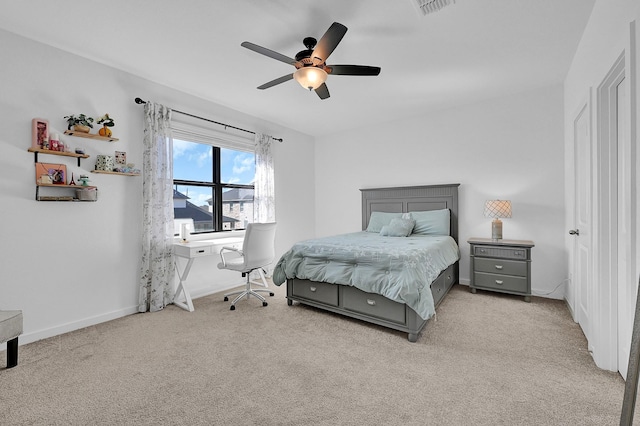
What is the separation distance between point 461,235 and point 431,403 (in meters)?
3.06

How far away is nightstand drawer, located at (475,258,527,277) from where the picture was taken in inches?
135

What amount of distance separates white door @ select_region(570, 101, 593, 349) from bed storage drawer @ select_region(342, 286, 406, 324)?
146 cm

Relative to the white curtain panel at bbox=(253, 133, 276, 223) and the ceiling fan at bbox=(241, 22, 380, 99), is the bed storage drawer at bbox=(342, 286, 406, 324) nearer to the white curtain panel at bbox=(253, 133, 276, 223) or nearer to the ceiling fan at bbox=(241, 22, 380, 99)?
the ceiling fan at bbox=(241, 22, 380, 99)

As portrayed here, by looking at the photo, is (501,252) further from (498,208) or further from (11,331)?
(11,331)

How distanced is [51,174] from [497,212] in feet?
16.0

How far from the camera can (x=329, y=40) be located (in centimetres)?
210

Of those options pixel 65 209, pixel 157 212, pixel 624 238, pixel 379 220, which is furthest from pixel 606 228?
pixel 65 209

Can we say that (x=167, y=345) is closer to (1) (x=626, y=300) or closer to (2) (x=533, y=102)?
(1) (x=626, y=300)

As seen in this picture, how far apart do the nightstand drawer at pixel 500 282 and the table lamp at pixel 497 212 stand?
0.50 meters

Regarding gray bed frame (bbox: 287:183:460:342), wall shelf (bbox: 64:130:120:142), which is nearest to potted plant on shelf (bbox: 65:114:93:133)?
wall shelf (bbox: 64:130:120:142)

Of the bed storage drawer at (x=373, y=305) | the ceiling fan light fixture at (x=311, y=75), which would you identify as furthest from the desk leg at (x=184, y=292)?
the ceiling fan light fixture at (x=311, y=75)

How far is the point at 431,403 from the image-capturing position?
5.48 ft

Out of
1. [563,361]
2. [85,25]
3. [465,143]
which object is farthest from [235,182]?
[563,361]

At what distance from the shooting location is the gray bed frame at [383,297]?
254 centimetres
